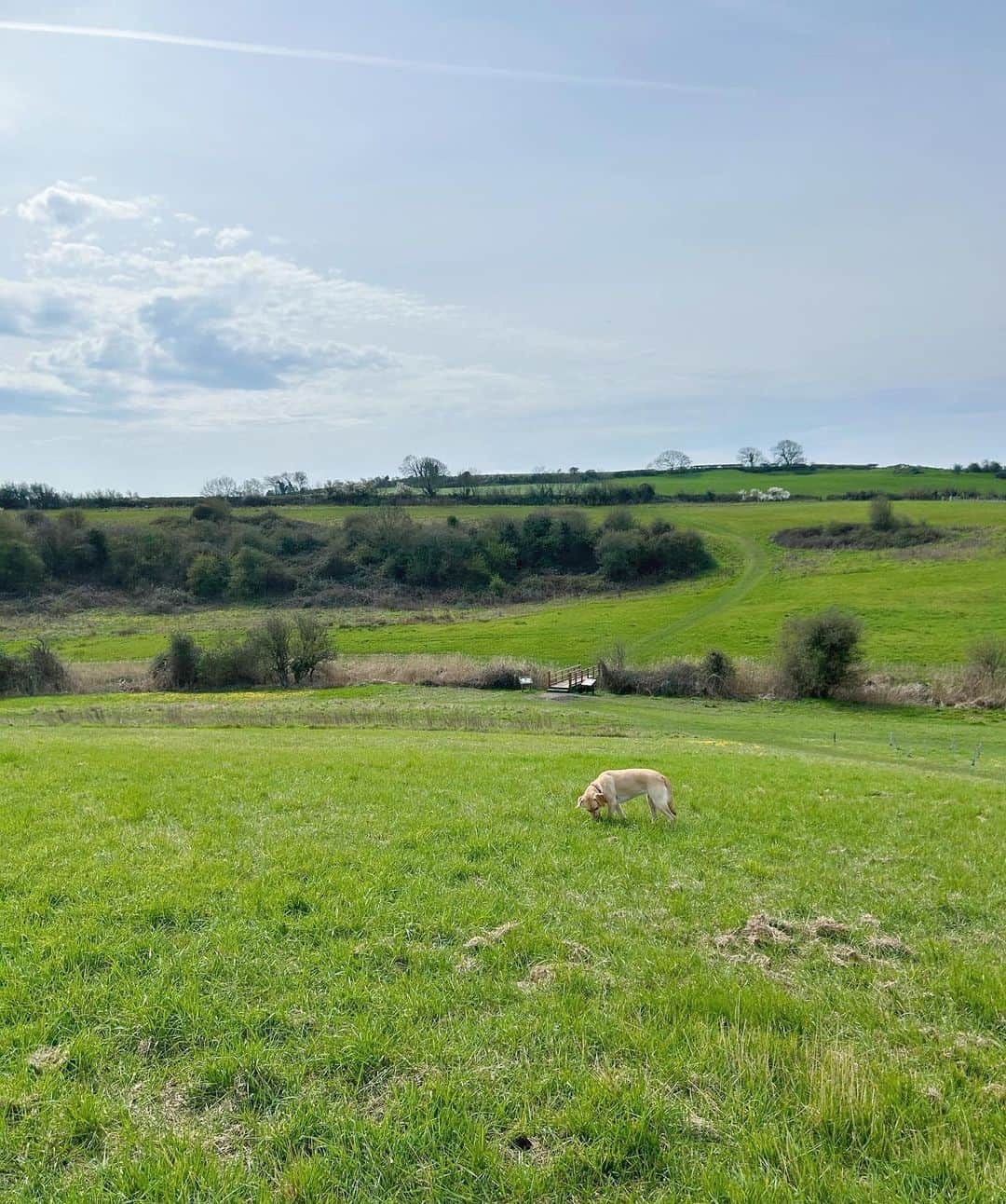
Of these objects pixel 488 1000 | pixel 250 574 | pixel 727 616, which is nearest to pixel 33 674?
pixel 250 574

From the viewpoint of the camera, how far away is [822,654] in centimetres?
4772

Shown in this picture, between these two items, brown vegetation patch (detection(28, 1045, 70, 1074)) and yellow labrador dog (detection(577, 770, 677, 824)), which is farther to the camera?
yellow labrador dog (detection(577, 770, 677, 824))

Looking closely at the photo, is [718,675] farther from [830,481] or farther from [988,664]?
[830,481]

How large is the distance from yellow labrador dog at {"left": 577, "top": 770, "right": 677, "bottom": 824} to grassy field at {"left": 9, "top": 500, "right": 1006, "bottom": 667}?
1887 inches

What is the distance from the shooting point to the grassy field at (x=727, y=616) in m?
61.7

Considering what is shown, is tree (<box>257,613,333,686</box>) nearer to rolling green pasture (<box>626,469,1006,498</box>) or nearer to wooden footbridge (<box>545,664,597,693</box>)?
wooden footbridge (<box>545,664,597,693</box>)

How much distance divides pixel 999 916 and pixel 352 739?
20368 millimetres

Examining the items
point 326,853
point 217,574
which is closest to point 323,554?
point 217,574

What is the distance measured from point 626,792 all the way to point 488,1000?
20.1ft

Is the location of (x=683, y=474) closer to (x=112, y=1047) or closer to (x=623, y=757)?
(x=623, y=757)

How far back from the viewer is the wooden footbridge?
52.1 meters

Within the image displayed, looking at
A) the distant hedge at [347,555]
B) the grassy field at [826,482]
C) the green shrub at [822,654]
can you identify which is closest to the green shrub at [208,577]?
the distant hedge at [347,555]

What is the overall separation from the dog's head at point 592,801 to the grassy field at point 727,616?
48510mm

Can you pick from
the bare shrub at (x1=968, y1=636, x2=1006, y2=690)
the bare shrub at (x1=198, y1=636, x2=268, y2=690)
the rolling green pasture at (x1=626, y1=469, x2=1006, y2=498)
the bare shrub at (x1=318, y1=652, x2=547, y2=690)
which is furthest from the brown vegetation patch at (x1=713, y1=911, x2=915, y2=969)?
the rolling green pasture at (x1=626, y1=469, x2=1006, y2=498)
